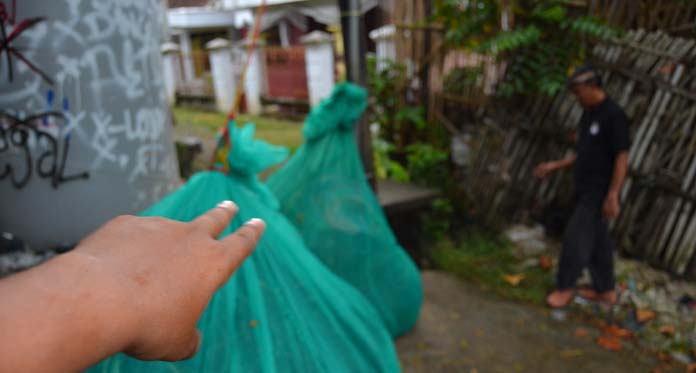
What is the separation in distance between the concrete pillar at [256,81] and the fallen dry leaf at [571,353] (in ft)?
31.5

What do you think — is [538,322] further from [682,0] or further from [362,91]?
[682,0]

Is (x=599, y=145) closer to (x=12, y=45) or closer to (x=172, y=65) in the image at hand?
(x=12, y=45)

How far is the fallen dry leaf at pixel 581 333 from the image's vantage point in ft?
9.66

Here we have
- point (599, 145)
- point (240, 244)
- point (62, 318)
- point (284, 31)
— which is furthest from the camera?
point (284, 31)

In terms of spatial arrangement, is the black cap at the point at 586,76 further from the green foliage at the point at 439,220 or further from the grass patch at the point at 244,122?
the grass patch at the point at 244,122

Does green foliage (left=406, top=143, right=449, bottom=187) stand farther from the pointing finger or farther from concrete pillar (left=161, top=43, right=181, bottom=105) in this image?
concrete pillar (left=161, top=43, right=181, bottom=105)

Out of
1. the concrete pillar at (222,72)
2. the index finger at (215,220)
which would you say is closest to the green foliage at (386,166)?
the index finger at (215,220)

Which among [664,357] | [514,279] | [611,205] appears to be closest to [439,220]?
[514,279]

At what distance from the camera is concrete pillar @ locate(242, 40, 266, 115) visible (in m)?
10.9

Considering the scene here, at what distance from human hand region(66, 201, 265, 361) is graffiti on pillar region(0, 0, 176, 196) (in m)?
1.37

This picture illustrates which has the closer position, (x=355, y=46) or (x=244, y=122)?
(x=355, y=46)

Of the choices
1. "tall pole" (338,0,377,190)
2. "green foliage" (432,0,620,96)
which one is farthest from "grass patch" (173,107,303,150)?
"tall pole" (338,0,377,190)

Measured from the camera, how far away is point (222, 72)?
11148 mm

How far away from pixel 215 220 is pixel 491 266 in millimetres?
3501
